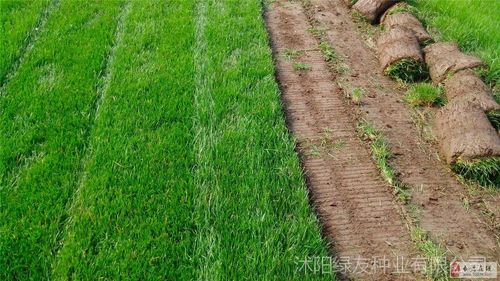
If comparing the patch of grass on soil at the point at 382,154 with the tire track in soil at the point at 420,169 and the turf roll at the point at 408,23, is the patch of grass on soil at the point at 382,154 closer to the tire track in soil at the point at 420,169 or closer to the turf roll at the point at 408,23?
the tire track in soil at the point at 420,169

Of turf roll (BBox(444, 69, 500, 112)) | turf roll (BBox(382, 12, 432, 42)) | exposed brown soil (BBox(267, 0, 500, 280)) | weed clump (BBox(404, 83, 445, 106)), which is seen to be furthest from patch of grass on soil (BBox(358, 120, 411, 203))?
turf roll (BBox(382, 12, 432, 42))

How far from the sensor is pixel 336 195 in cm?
362

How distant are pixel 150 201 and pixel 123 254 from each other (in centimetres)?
46

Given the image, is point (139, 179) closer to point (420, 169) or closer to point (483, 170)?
point (420, 169)

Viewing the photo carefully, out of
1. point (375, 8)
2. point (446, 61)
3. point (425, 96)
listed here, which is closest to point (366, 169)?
point (425, 96)

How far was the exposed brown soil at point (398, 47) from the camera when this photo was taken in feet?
16.5

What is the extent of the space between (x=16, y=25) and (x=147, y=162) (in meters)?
2.79

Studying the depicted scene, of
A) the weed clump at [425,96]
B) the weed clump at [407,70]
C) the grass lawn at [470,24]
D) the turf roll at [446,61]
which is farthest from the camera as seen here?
the grass lawn at [470,24]

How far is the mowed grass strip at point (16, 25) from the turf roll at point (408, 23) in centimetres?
410

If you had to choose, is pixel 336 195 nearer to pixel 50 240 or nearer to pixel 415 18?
pixel 50 240

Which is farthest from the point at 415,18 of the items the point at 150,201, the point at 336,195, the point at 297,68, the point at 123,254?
the point at 123,254

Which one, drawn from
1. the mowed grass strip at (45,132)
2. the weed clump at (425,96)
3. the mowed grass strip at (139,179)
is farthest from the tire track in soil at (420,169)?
the mowed grass strip at (45,132)

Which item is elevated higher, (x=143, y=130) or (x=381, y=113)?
(x=143, y=130)

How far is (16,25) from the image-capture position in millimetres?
5262
